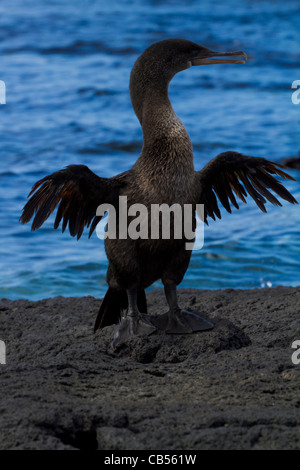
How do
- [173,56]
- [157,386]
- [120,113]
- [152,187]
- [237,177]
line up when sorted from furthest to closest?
1. [120,113]
2. [237,177]
3. [173,56]
4. [152,187]
5. [157,386]

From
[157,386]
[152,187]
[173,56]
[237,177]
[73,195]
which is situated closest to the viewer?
[157,386]

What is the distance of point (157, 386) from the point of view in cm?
371

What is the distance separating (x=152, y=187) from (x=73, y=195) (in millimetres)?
422

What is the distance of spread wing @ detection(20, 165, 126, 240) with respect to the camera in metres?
4.20

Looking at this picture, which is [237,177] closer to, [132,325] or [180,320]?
[180,320]

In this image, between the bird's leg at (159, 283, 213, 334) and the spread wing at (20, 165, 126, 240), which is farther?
the bird's leg at (159, 283, 213, 334)

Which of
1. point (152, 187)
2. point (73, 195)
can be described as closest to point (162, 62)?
point (152, 187)

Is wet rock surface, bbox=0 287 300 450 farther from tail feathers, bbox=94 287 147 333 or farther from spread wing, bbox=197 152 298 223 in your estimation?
spread wing, bbox=197 152 298 223

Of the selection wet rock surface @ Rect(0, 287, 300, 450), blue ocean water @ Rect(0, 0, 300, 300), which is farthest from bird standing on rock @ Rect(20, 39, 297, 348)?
blue ocean water @ Rect(0, 0, 300, 300)

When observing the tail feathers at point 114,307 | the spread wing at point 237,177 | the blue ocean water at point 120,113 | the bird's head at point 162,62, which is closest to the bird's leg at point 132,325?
the tail feathers at point 114,307

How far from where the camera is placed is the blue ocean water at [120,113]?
26.7 ft

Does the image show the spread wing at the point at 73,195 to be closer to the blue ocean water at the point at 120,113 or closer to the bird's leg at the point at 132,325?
the bird's leg at the point at 132,325

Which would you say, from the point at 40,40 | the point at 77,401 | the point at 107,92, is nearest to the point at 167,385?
the point at 77,401

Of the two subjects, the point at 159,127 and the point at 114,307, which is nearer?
the point at 159,127
